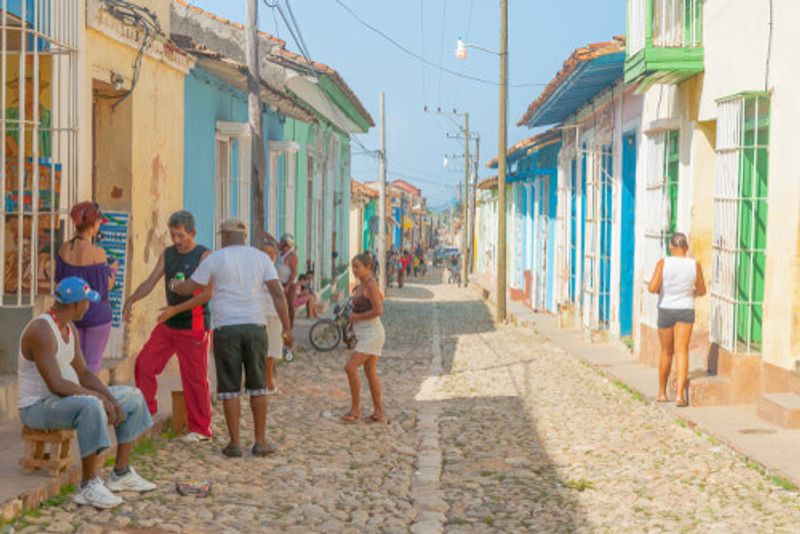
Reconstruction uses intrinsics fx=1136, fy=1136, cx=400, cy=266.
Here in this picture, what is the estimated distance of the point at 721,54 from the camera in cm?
1014

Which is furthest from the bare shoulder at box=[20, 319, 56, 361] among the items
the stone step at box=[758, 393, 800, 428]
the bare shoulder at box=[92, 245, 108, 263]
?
the stone step at box=[758, 393, 800, 428]

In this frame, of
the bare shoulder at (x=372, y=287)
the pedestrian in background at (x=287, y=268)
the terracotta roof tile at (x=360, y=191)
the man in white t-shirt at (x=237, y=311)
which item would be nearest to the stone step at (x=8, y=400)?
the man in white t-shirt at (x=237, y=311)

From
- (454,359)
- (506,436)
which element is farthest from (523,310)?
(506,436)

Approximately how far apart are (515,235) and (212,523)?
24.6 meters

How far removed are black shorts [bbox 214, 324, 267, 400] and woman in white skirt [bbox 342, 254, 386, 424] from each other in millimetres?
1621

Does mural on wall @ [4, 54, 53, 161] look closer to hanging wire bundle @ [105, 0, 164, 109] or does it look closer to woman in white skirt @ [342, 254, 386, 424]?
hanging wire bundle @ [105, 0, 164, 109]

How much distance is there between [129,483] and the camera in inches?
235

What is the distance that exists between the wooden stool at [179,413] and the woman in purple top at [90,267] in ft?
2.86

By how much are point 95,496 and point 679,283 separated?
5444 millimetres

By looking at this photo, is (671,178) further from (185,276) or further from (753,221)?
(185,276)

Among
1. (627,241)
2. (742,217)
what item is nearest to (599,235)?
(627,241)

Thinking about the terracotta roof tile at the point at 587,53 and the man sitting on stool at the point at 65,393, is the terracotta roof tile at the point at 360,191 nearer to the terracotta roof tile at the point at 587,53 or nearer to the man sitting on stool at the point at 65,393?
the terracotta roof tile at the point at 587,53

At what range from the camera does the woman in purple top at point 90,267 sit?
6754mm

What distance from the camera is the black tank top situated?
730cm
